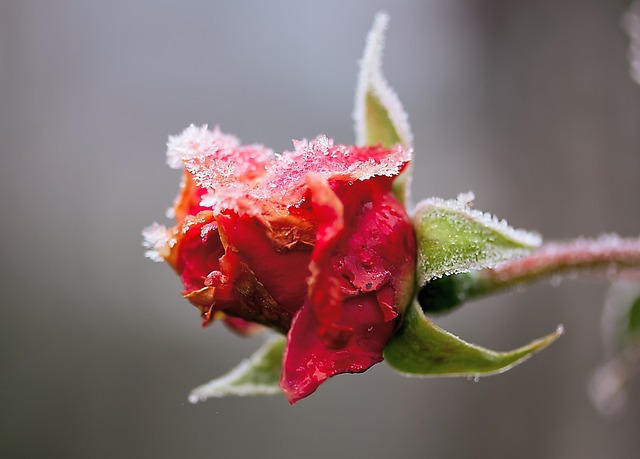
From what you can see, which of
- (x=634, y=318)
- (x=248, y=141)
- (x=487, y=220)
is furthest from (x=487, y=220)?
(x=248, y=141)

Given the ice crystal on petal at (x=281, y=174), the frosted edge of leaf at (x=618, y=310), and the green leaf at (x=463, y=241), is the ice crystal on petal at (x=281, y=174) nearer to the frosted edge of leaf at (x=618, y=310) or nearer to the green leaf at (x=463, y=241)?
the green leaf at (x=463, y=241)

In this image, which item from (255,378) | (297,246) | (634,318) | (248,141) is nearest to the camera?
(297,246)

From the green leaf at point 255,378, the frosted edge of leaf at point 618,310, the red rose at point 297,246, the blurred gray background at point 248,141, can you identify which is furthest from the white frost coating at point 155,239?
the blurred gray background at point 248,141

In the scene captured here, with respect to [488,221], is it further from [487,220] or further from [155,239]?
[155,239]

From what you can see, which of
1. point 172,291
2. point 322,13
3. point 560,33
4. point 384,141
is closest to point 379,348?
point 384,141

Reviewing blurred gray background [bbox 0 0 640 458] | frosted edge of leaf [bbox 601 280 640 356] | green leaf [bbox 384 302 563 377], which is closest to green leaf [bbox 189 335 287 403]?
green leaf [bbox 384 302 563 377]

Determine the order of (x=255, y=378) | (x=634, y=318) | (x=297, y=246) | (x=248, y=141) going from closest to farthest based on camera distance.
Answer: (x=297, y=246) → (x=255, y=378) → (x=634, y=318) → (x=248, y=141)

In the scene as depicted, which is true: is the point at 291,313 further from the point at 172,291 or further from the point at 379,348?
the point at 172,291
